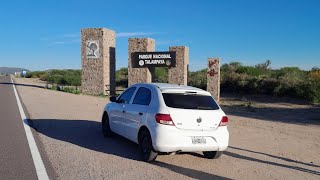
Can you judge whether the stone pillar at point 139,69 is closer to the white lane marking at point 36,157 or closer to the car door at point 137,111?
the white lane marking at point 36,157

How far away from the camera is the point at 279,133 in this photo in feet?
49.0

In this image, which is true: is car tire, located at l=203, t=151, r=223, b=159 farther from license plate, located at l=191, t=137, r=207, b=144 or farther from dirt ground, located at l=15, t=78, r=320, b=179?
license plate, located at l=191, t=137, r=207, b=144

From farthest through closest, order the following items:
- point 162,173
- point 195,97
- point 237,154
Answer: point 237,154 → point 195,97 → point 162,173

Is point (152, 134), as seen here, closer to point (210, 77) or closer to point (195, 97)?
point (195, 97)

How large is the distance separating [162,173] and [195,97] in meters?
2.10

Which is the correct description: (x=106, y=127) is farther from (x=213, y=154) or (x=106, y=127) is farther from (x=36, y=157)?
(x=213, y=154)

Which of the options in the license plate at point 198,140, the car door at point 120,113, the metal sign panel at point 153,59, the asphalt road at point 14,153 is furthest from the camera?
the metal sign panel at point 153,59

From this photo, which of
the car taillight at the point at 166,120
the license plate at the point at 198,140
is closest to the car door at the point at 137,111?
the car taillight at the point at 166,120

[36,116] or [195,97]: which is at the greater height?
[195,97]

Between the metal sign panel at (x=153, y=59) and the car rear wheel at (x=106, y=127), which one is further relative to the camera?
the metal sign panel at (x=153, y=59)

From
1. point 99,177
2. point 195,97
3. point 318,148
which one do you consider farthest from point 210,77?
point 99,177

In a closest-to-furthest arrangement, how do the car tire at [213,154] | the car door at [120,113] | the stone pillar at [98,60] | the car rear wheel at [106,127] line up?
the car tire at [213,154], the car door at [120,113], the car rear wheel at [106,127], the stone pillar at [98,60]

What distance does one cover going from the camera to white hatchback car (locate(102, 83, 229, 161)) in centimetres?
891

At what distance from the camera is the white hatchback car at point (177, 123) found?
8.91m
